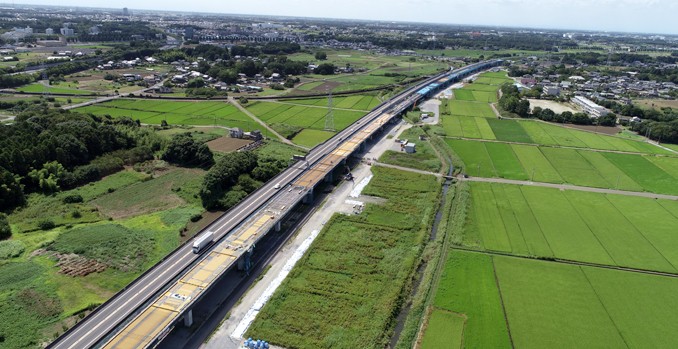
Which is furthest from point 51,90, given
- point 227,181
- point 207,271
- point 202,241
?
point 207,271

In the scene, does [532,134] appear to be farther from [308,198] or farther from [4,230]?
[4,230]

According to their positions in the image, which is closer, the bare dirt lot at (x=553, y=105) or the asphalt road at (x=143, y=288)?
the asphalt road at (x=143, y=288)

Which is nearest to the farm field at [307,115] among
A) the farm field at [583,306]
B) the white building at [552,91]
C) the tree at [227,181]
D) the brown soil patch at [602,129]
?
the tree at [227,181]

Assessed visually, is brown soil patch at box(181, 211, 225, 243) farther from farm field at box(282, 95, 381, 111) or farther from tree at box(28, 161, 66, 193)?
farm field at box(282, 95, 381, 111)

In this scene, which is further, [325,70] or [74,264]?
[325,70]

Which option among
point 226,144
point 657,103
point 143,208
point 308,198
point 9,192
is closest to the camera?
point 9,192

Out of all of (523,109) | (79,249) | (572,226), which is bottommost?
(79,249)

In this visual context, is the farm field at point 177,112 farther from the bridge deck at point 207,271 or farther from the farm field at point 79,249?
the bridge deck at point 207,271
